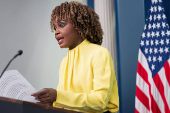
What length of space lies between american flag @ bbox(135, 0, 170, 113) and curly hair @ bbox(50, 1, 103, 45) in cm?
87

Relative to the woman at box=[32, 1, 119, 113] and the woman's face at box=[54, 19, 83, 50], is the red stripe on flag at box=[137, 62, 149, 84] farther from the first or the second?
the woman's face at box=[54, 19, 83, 50]

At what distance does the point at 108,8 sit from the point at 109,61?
1.46 meters

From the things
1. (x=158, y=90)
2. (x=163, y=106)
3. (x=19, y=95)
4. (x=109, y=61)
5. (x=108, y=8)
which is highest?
(x=108, y=8)

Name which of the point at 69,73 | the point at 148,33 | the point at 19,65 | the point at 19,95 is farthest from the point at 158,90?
the point at 19,65

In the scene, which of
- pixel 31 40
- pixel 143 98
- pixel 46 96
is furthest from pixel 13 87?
pixel 31 40

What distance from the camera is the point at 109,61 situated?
4.95 ft

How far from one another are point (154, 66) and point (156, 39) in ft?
0.86

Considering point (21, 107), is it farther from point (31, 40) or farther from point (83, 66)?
point (31, 40)

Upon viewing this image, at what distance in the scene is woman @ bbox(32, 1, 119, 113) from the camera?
1368mm

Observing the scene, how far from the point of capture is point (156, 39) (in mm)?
2381

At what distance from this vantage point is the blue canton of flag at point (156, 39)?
2334mm

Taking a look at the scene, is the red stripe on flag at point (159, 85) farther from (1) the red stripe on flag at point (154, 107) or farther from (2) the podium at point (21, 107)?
(2) the podium at point (21, 107)

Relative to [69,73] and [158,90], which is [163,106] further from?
[69,73]

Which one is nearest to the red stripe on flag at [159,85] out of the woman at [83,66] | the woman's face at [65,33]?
the woman at [83,66]
